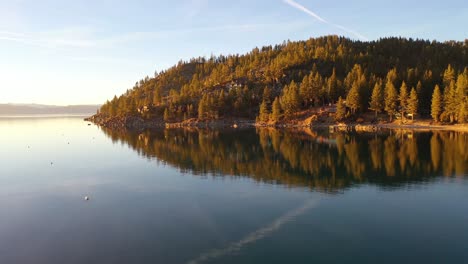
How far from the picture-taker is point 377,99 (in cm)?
17400

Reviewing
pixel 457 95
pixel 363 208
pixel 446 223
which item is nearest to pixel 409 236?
pixel 446 223

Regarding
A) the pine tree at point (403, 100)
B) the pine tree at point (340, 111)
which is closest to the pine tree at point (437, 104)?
the pine tree at point (403, 100)

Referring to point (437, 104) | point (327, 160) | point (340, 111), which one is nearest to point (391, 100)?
point (437, 104)

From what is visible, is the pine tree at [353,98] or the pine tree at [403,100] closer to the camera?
the pine tree at [403,100]

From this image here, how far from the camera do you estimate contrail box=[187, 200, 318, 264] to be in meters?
33.3

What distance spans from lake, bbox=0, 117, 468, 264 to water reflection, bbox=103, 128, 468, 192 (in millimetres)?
364

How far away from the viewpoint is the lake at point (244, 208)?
34.4 m

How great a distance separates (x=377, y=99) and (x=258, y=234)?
15323cm

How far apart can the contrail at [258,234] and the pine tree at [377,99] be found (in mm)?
138105

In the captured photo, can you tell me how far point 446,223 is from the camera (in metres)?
41.0

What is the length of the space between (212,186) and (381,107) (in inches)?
5460

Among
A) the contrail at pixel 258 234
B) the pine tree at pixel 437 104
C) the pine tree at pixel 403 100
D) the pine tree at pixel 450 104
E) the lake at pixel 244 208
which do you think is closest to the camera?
the contrail at pixel 258 234

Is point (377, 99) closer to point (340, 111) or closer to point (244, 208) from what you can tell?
point (340, 111)

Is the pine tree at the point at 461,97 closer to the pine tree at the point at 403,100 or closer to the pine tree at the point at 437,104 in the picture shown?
A: the pine tree at the point at 437,104
